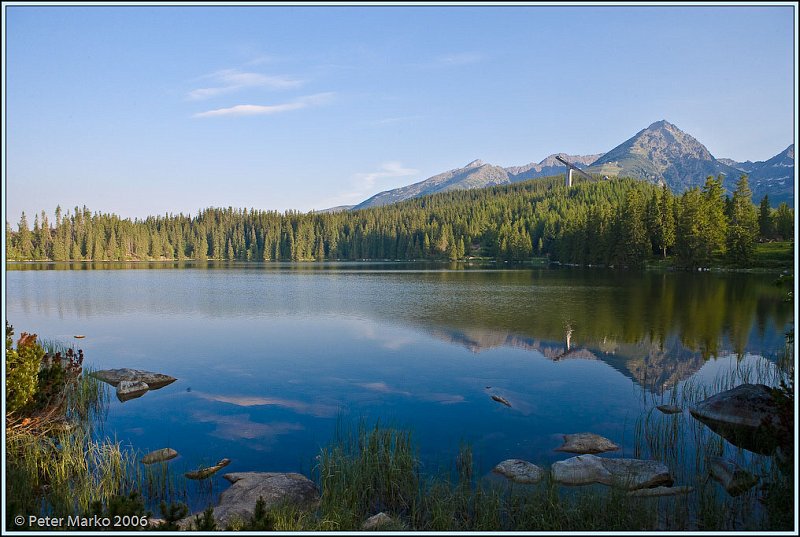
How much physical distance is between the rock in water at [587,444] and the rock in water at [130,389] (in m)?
15.4

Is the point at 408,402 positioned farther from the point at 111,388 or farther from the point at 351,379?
the point at 111,388

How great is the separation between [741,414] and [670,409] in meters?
2.12

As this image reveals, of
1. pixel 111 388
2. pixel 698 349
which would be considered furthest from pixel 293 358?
pixel 698 349

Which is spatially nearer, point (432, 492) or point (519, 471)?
point (432, 492)

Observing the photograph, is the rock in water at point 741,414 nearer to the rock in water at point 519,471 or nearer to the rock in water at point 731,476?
the rock in water at point 731,476

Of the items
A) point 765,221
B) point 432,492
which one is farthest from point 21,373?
point 765,221

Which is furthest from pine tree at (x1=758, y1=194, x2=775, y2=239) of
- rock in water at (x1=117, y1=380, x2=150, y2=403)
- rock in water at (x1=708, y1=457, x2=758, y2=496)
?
rock in water at (x1=117, y1=380, x2=150, y2=403)

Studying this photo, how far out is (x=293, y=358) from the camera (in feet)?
84.8

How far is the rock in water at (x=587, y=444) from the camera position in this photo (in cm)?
1380

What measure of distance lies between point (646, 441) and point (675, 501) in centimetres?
422

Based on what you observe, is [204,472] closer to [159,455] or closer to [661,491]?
[159,455]

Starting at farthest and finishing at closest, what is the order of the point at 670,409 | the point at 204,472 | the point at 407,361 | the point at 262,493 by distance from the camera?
the point at 407,361 < the point at 670,409 < the point at 204,472 < the point at 262,493

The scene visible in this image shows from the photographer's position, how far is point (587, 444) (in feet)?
46.0

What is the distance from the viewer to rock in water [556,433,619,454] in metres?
13.8
